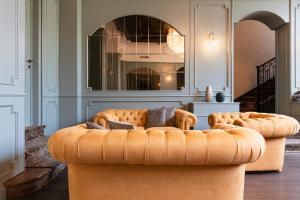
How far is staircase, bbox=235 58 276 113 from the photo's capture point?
868 cm

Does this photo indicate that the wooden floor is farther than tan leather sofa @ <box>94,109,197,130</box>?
No

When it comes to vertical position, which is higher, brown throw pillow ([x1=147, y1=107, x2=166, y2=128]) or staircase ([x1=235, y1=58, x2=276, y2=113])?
staircase ([x1=235, y1=58, x2=276, y2=113])

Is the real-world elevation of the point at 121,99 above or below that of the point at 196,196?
above

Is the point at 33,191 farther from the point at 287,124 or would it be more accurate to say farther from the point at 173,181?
the point at 287,124

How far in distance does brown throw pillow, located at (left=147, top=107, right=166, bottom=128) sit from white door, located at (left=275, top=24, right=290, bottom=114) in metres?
3.29

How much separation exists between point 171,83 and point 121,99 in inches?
46.5

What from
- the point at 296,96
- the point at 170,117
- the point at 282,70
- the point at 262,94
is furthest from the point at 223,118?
the point at 262,94

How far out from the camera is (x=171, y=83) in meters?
5.94

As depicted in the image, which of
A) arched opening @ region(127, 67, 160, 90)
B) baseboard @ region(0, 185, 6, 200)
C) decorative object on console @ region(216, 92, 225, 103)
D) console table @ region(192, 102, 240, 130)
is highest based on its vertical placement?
arched opening @ region(127, 67, 160, 90)

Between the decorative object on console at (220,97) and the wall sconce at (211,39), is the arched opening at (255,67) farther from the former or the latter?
the decorative object on console at (220,97)

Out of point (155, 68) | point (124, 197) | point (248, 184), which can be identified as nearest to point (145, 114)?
point (155, 68)

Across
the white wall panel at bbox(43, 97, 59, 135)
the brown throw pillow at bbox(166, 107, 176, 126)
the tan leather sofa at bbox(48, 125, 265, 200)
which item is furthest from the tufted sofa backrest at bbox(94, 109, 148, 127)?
the tan leather sofa at bbox(48, 125, 265, 200)

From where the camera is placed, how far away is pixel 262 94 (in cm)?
900

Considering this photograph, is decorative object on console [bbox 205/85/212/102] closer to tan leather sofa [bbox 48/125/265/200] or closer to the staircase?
→ the staircase
